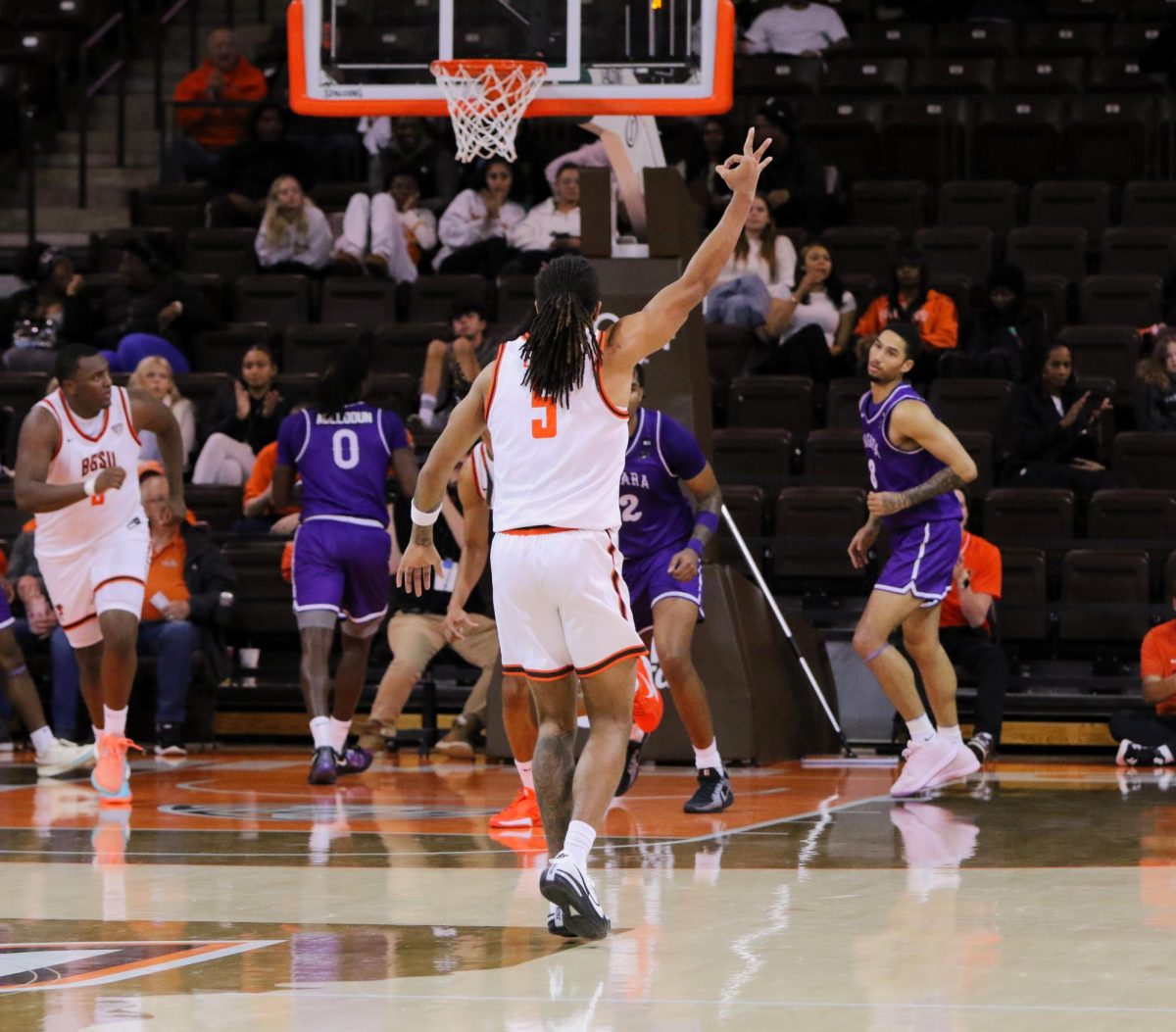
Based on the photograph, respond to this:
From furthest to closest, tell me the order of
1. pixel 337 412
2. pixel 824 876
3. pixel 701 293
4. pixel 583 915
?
pixel 337 412, pixel 824 876, pixel 701 293, pixel 583 915

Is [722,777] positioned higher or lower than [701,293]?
lower

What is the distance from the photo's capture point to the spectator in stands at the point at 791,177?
631 inches

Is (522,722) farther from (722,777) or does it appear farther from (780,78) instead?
(780,78)

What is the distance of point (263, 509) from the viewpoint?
1302 cm

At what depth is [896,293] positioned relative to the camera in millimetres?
14367

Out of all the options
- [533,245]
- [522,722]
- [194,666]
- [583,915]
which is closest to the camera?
[583,915]

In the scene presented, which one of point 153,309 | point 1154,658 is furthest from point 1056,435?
point 153,309

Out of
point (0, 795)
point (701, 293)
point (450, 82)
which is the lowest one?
point (0, 795)

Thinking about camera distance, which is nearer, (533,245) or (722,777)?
(722,777)

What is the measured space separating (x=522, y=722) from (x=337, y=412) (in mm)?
2870

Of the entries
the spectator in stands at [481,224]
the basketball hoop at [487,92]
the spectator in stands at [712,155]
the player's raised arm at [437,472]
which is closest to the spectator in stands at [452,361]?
the spectator in stands at [481,224]

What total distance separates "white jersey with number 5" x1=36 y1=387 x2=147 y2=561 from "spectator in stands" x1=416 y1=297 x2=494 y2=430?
4169 millimetres

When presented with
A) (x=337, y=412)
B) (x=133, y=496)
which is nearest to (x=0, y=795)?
(x=133, y=496)

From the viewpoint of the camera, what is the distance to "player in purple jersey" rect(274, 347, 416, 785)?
10.4m
